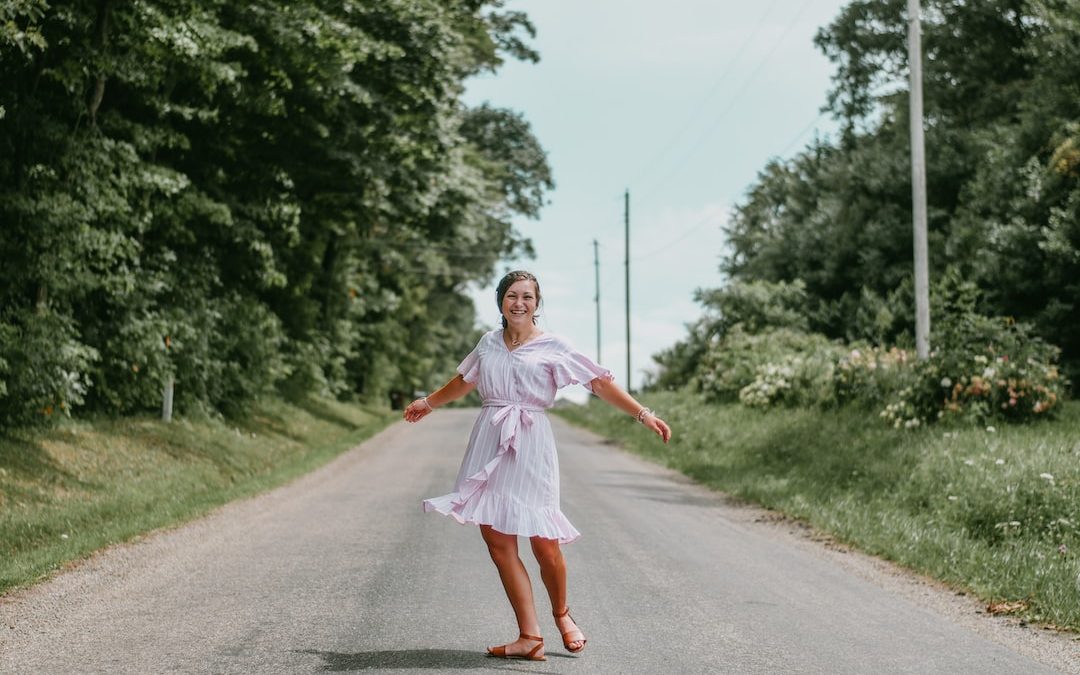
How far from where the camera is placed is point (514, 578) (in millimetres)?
6730

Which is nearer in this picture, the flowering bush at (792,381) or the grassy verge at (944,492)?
the grassy verge at (944,492)

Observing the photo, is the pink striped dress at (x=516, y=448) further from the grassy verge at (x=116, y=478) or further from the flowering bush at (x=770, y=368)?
the flowering bush at (x=770, y=368)

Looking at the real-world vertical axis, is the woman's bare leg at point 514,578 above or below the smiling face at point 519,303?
below

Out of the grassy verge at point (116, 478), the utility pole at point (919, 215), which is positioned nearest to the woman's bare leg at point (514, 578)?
the grassy verge at point (116, 478)

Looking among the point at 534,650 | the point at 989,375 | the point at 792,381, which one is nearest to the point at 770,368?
the point at 792,381

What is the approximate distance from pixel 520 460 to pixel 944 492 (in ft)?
26.5

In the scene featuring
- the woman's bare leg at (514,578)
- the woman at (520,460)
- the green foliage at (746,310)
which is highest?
the green foliage at (746,310)

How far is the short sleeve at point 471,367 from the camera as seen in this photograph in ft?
22.8

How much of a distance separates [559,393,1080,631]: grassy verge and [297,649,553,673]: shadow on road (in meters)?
4.12

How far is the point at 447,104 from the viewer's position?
26.6 meters

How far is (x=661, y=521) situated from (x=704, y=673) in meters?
7.45

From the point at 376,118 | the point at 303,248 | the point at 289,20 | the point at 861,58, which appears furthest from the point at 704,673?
the point at 861,58

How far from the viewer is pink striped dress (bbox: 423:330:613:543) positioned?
6.68m

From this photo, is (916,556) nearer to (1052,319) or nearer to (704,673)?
(704,673)
